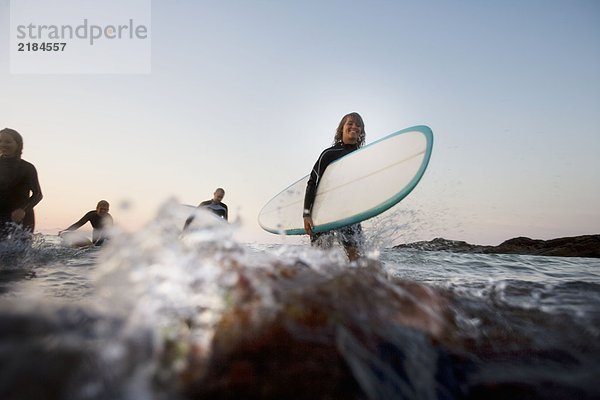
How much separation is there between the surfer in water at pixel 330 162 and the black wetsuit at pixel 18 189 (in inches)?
161

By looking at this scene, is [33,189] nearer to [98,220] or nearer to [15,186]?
[15,186]

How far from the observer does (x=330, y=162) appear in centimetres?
514

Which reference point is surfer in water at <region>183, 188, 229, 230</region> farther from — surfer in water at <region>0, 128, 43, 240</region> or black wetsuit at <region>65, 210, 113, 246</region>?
surfer in water at <region>0, 128, 43, 240</region>

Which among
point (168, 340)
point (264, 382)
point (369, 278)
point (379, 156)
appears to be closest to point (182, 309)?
point (168, 340)

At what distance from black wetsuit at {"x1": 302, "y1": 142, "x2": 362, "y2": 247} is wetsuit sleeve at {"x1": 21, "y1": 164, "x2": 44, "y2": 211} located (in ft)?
13.3

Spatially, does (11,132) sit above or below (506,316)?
above

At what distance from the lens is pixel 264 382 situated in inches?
42.8

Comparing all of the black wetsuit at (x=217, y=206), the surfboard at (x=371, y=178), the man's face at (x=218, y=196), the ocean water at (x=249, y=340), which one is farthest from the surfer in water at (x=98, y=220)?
the ocean water at (x=249, y=340)

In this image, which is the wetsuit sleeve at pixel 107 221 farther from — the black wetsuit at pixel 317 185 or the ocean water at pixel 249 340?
the ocean water at pixel 249 340

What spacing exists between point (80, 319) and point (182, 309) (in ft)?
1.04

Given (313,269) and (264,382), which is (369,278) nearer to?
(313,269)

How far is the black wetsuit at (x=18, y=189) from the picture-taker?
16.6 ft

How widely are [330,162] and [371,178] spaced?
0.64 m

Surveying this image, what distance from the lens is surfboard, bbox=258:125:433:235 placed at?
15.3ft
